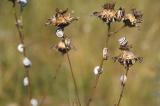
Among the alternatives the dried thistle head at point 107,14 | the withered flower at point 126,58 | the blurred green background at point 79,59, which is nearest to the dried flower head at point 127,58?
the withered flower at point 126,58

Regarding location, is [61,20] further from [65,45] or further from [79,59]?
[79,59]

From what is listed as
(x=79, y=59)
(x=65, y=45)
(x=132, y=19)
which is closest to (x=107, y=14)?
(x=132, y=19)

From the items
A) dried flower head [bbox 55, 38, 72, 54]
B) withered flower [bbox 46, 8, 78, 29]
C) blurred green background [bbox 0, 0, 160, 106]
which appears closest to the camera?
withered flower [bbox 46, 8, 78, 29]

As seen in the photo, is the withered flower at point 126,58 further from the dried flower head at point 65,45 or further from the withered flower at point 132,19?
the dried flower head at point 65,45

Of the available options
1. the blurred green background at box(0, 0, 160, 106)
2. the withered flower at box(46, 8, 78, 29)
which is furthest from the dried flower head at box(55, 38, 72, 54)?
the blurred green background at box(0, 0, 160, 106)

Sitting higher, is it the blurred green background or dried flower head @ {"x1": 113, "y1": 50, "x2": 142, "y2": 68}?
the blurred green background

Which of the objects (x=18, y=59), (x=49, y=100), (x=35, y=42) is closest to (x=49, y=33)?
(x=35, y=42)

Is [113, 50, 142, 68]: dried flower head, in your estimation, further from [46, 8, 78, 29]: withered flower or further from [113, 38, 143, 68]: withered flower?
[46, 8, 78, 29]: withered flower

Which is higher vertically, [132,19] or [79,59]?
[79,59]

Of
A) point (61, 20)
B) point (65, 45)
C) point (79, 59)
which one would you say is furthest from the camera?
point (79, 59)
